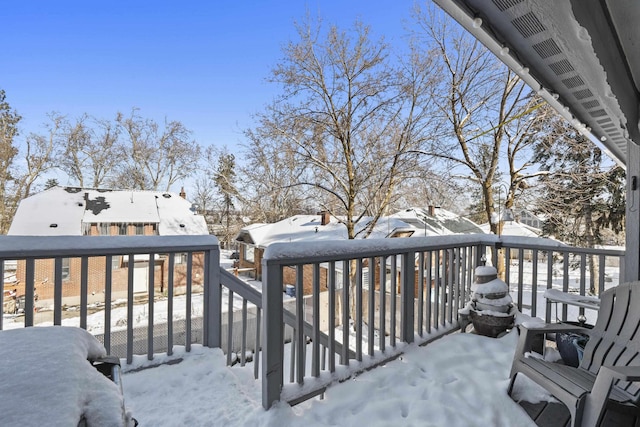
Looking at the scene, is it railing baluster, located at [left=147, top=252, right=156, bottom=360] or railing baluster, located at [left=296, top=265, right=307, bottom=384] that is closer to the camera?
railing baluster, located at [left=296, top=265, right=307, bottom=384]

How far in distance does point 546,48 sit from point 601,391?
2005 mm

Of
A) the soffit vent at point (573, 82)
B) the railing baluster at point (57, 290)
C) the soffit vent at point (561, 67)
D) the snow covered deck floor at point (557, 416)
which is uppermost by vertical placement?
the soffit vent at point (561, 67)

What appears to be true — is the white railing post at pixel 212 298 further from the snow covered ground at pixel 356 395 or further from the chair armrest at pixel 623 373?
the chair armrest at pixel 623 373

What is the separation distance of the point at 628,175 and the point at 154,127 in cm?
2346

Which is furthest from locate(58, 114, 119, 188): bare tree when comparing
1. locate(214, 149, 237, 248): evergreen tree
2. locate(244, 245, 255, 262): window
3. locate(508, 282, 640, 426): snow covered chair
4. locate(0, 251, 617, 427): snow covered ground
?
locate(508, 282, 640, 426): snow covered chair

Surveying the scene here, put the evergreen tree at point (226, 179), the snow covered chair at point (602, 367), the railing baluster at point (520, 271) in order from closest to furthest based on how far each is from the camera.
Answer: the snow covered chair at point (602, 367)
the railing baluster at point (520, 271)
the evergreen tree at point (226, 179)

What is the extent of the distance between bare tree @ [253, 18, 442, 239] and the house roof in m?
8.03

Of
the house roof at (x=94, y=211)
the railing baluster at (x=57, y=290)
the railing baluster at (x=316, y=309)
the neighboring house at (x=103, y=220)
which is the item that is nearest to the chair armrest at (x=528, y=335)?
the railing baluster at (x=316, y=309)

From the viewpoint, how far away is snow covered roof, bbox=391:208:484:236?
14742 millimetres

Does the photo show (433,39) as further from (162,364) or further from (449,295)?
(162,364)

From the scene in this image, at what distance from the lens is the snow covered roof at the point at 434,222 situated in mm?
14742

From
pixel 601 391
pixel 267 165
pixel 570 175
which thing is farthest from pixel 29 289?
pixel 570 175

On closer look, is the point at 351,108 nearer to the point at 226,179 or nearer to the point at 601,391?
the point at 226,179

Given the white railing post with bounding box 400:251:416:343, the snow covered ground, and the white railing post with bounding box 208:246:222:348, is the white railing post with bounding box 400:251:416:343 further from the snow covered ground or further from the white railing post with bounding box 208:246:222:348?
the white railing post with bounding box 208:246:222:348
